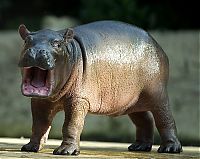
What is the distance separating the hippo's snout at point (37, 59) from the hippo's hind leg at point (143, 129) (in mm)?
1305

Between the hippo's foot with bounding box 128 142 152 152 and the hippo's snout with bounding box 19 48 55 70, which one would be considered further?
Answer: the hippo's foot with bounding box 128 142 152 152

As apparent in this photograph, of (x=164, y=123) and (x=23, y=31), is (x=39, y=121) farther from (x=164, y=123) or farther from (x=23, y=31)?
(x=164, y=123)

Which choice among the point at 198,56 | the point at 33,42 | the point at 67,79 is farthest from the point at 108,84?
the point at 198,56

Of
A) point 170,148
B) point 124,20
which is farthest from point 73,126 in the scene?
point 124,20

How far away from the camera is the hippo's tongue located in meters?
3.84

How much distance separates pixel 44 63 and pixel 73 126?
0.49 m

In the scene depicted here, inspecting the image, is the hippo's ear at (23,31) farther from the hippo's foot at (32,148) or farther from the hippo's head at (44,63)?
the hippo's foot at (32,148)

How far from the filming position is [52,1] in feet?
36.6

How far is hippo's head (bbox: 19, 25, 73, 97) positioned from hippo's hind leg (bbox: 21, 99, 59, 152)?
29 cm

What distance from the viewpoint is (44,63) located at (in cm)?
376

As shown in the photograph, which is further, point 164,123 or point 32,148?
point 164,123

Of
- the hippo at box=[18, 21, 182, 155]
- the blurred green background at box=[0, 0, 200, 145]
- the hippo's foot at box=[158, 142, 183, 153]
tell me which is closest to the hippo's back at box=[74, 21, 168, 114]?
the hippo at box=[18, 21, 182, 155]

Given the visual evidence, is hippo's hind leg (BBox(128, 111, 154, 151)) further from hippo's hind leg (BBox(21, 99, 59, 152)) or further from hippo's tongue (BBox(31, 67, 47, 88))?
hippo's tongue (BBox(31, 67, 47, 88))

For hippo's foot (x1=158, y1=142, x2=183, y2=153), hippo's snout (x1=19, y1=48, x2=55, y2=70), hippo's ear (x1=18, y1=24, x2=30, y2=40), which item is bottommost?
hippo's foot (x1=158, y1=142, x2=183, y2=153)
